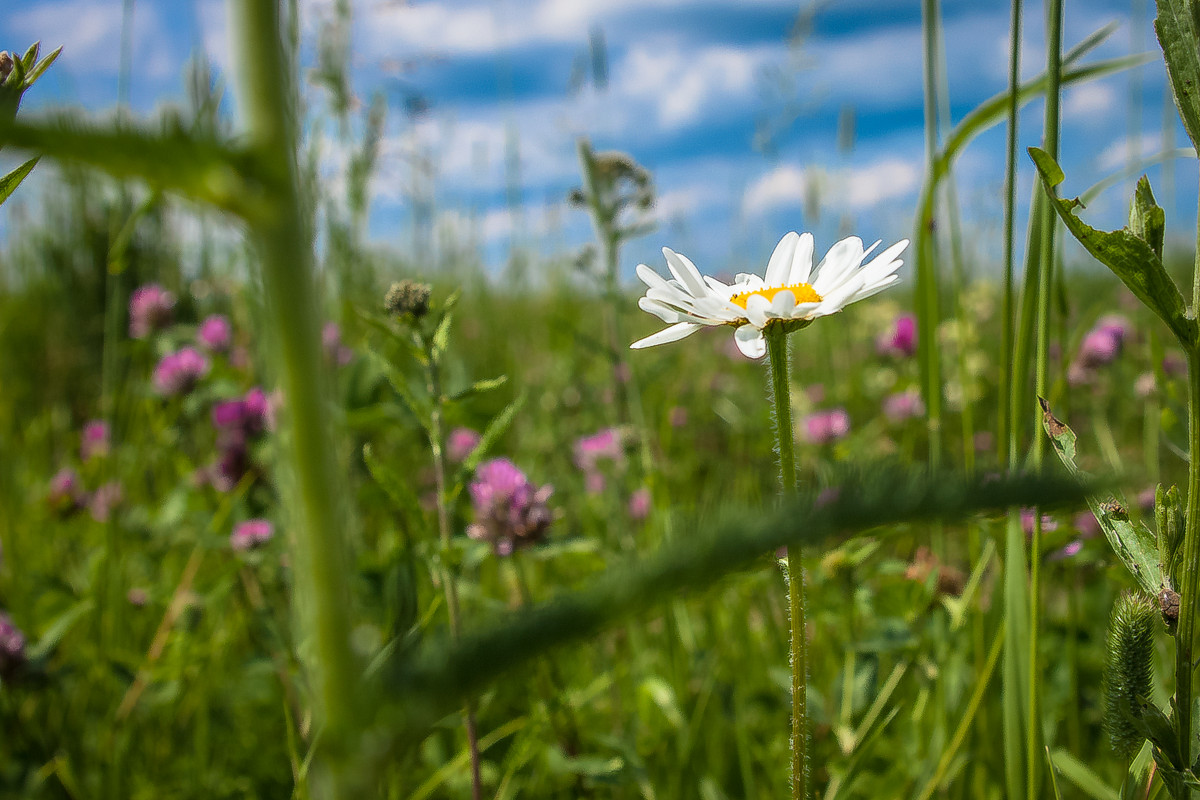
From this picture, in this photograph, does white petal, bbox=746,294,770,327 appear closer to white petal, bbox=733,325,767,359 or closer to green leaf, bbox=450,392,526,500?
white petal, bbox=733,325,767,359

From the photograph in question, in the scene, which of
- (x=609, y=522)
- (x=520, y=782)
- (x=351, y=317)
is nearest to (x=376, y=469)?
(x=520, y=782)

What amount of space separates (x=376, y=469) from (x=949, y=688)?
86 centimetres

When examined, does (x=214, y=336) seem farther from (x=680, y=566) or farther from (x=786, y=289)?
(x=680, y=566)

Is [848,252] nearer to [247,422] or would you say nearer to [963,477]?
[963,477]

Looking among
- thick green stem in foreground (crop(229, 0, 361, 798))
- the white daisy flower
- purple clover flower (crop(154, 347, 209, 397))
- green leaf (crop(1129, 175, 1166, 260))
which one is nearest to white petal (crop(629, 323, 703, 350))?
the white daisy flower

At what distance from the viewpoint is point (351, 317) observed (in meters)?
2.78

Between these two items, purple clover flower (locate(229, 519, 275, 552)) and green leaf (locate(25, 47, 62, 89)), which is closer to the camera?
green leaf (locate(25, 47, 62, 89))

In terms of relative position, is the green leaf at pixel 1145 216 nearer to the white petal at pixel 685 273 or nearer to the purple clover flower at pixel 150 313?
the white petal at pixel 685 273

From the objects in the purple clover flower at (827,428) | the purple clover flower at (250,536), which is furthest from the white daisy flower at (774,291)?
the purple clover flower at (827,428)

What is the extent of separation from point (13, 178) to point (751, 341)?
60cm

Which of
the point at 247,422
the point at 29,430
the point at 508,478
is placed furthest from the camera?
the point at 29,430

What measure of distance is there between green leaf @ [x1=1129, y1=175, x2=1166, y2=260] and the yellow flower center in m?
0.25

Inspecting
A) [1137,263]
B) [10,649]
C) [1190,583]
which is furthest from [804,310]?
[10,649]

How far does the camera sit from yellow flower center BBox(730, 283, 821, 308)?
2.52 ft
